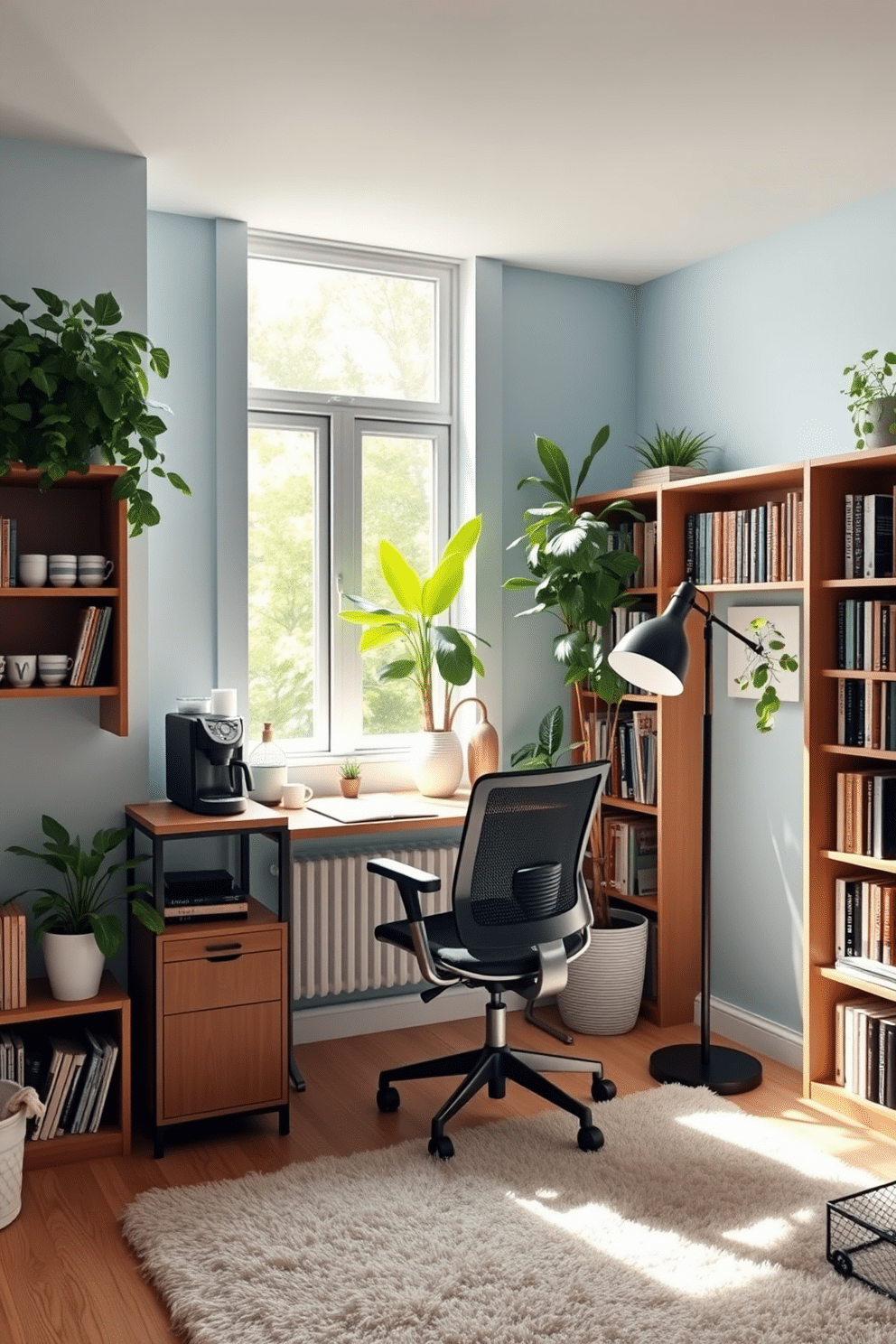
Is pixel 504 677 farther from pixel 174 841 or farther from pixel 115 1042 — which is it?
pixel 115 1042

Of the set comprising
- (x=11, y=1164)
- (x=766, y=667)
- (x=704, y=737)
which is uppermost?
(x=766, y=667)

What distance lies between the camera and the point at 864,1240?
272 cm

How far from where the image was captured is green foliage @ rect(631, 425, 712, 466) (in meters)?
4.26

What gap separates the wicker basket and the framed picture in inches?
98.2

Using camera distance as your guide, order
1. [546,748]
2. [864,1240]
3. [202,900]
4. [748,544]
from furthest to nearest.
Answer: [546,748] → [748,544] → [202,900] → [864,1240]

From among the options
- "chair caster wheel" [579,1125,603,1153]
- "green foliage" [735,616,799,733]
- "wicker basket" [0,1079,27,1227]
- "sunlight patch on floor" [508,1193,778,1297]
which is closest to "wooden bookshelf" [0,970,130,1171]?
"wicker basket" [0,1079,27,1227]

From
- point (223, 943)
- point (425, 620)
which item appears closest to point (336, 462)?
point (425, 620)

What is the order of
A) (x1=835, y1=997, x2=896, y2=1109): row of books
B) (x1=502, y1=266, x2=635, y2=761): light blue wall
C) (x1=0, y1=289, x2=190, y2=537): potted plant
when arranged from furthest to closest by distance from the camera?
(x1=502, y1=266, x2=635, y2=761): light blue wall < (x1=835, y1=997, x2=896, y2=1109): row of books < (x1=0, y1=289, x2=190, y2=537): potted plant

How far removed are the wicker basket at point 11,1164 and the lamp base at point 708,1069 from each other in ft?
6.28

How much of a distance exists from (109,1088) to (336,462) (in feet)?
7.36

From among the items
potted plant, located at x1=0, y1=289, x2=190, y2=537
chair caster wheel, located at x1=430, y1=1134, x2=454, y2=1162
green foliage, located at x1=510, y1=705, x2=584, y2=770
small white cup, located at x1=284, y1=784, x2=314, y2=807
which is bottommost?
chair caster wheel, located at x1=430, y1=1134, x2=454, y2=1162

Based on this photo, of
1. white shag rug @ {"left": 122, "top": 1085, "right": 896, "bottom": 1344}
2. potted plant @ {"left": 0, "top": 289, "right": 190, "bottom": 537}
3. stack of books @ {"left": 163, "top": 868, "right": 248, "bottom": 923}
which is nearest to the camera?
white shag rug @ {"left": 122, "top": 1085, "right": 896, "bottom": 1344}

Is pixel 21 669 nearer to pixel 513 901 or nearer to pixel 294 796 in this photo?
pixel 294 796

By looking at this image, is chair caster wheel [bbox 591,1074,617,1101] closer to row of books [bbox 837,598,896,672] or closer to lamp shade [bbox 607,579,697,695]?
lamp shade [bbox 607,579,697,695]
